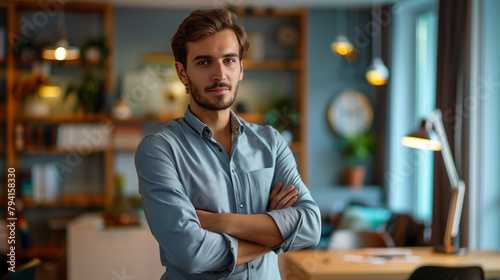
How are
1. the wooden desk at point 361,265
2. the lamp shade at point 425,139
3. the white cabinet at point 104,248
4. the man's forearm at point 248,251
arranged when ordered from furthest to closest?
the white cabinet at point 104,248 → the lamp shade at point 425,139 → the wooden desk at point 361,265 → the man's forearm at point 248,251

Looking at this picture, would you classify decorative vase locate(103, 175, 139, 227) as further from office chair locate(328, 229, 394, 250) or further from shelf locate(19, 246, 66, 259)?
office chair locate(328, 229, 394, 250)

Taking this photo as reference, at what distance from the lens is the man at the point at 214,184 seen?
159cm

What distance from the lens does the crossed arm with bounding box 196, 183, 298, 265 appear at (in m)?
1.65

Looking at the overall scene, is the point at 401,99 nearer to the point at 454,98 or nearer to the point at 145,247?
the point at 454,98

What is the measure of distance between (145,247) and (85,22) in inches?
110

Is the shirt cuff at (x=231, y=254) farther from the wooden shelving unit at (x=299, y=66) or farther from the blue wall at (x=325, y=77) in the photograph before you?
the blue wall at (x=325, y=77)

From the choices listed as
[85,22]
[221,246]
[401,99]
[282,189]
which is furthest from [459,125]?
[85,22]

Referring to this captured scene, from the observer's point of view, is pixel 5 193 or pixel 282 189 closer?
pixel 282 189

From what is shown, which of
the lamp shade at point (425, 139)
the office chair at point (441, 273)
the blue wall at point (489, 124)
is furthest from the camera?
the blue wall at point (489, 124)

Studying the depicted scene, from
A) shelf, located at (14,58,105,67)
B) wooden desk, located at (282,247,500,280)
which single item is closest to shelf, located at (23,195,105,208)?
shelf, located at (14,58,105,67)

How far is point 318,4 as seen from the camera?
649 centimetres

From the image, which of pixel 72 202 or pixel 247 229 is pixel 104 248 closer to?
pixel 72 202

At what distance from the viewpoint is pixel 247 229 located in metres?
1.67

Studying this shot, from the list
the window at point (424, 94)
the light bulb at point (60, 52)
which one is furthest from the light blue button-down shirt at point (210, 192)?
the window at point (424, 94)
